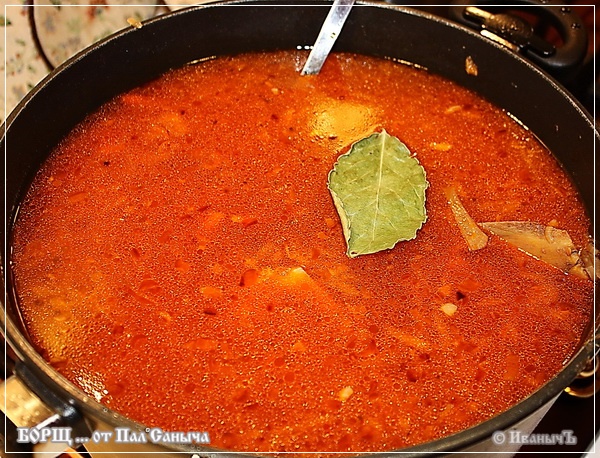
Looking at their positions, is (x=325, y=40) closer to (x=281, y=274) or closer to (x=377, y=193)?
(x=377, y=193)

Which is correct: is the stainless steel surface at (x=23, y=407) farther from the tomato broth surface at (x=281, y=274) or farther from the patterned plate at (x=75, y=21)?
the patterned plate at (x=75, y=21)

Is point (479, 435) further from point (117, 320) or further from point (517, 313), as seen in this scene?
point (117, 320)

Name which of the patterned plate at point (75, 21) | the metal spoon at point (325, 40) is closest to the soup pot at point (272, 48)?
the metal spoon at point (325, 40)

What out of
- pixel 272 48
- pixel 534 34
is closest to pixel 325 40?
pixel 272 48

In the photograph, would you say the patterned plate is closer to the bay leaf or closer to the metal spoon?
the metal spoon

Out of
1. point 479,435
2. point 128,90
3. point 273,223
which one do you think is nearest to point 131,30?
point 128,90

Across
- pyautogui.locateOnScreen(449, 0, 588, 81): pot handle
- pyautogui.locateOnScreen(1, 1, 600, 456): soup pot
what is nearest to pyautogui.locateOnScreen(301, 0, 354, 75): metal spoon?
pyautogui.locateOnScreen(1, 1, 600, 456): soup pot

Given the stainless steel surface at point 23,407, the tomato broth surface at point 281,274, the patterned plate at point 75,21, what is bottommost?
the tomato broth surface at point 281,274
